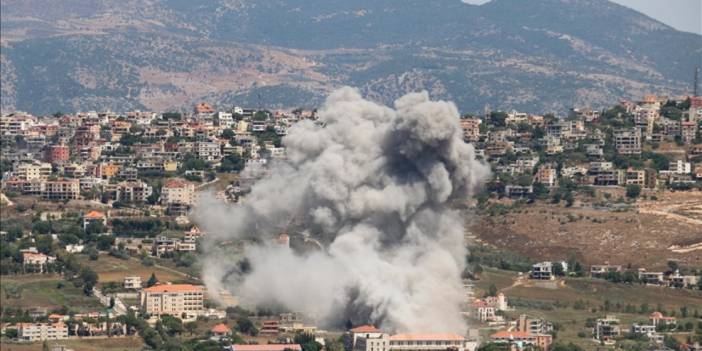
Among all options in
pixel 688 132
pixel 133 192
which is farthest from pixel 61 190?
pixel 688 132

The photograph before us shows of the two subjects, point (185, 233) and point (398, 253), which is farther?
point (185, 233)

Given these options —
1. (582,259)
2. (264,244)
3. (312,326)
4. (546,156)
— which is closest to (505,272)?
(582,259)

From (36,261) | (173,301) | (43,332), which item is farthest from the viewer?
(36,261)

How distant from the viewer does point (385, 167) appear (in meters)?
78.2

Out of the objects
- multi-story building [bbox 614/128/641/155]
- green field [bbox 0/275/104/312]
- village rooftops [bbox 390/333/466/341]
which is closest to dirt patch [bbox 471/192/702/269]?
multi-story building [bbox 614/128/641/155]

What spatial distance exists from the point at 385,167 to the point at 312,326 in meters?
6.02

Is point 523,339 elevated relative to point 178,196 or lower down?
lower down

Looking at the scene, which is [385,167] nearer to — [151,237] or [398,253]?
[398,253]

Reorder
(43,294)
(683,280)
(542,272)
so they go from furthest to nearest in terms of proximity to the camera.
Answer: (542,272), (683,280), (43,294)

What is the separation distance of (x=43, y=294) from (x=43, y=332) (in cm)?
780

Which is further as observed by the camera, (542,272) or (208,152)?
(208,152)

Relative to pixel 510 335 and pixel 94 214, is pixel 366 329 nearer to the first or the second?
pixel 510 335

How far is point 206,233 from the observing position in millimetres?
99938

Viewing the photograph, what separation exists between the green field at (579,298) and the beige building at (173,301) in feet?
33.6
